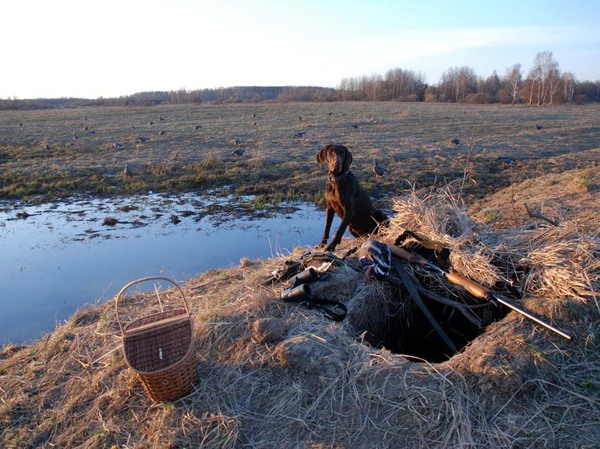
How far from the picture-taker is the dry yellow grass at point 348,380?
8.97ft

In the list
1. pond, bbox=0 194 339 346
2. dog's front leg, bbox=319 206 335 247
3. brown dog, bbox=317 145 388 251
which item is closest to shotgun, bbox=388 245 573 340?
brown dog, bbox=317 145 388 251

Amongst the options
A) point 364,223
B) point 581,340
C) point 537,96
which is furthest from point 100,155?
point 537,96

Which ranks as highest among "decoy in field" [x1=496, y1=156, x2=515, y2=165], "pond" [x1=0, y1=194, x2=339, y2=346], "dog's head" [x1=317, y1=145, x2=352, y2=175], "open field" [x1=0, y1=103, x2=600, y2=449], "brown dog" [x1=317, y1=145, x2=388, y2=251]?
"dog's head" [x1=317, y1=145, x2=352, y2=175]

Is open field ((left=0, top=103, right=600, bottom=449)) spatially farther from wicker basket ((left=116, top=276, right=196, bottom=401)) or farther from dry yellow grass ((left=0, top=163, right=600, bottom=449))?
wicker basket ((left=116, top=276, right=196, bottom=401))

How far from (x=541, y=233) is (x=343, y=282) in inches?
71.0

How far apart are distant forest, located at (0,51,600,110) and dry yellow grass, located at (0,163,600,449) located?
52223 mm

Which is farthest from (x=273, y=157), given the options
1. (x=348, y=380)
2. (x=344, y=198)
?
(x=348, y=380)

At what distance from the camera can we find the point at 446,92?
6344 cm

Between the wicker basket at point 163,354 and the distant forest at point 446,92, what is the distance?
173 ft

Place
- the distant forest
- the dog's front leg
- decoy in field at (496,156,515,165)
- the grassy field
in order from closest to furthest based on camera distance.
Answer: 1. the dog's front leg
2. the grassy field
3. decoy in field at (496,156,515,165)
4. the distant forest

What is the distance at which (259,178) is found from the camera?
12.5 m

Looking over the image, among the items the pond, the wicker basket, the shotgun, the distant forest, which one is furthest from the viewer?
the distant forest

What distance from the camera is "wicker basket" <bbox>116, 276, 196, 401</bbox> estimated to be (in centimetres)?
293

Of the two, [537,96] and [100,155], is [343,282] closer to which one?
[100,155]
